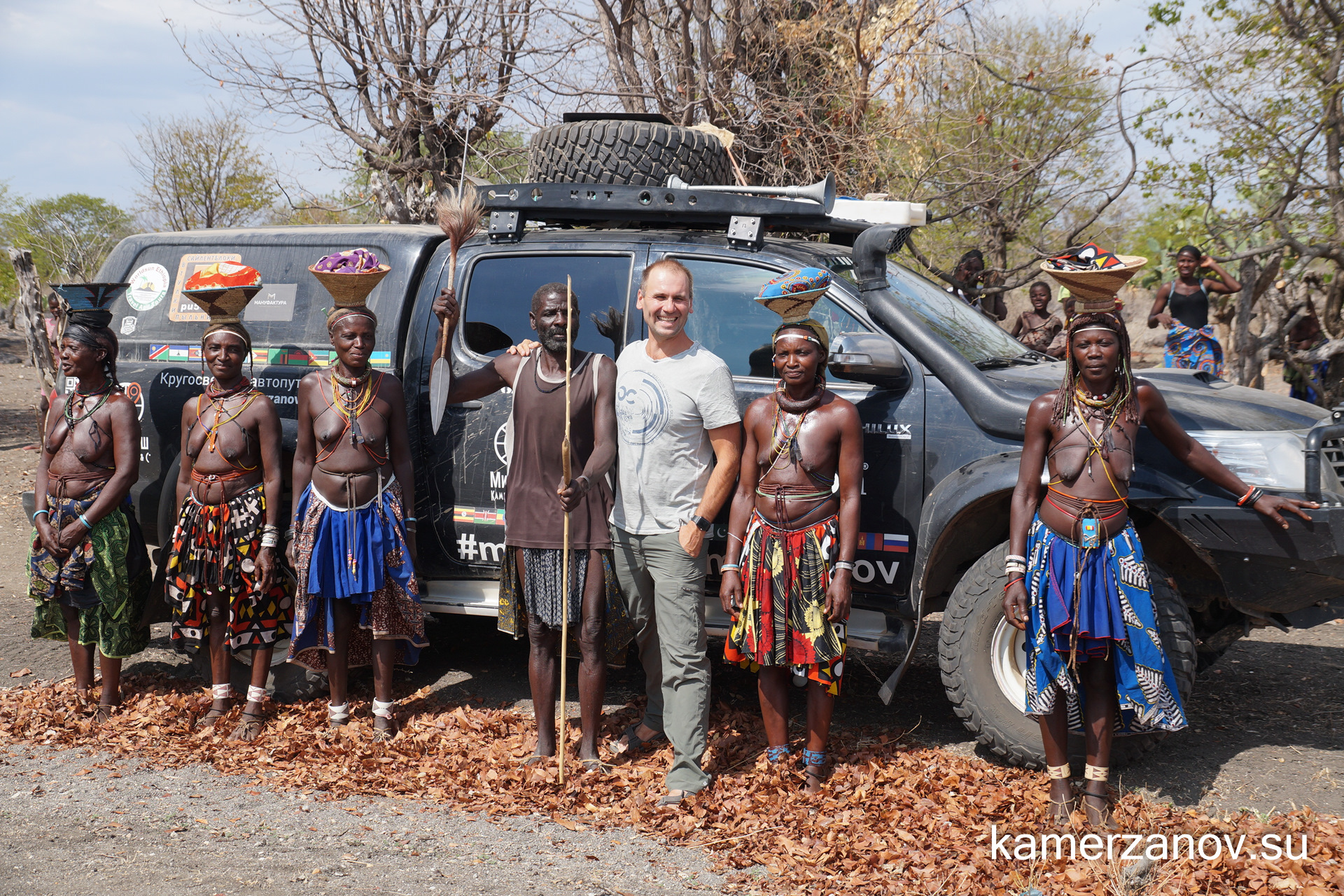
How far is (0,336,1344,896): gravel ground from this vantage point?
3.53 metres

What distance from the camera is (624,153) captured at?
5.49m

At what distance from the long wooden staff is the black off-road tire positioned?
1306 millimetres

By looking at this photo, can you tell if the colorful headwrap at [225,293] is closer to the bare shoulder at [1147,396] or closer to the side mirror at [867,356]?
the side mirror at [867,356]

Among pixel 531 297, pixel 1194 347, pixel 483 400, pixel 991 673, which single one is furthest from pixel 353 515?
pixel 1194 347

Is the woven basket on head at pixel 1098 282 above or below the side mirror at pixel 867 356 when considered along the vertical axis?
above

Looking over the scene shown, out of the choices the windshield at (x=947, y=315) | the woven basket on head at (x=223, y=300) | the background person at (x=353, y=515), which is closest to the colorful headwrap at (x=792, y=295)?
the windshield at (x=947, y=315)

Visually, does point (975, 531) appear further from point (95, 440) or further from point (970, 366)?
point (95, 440)

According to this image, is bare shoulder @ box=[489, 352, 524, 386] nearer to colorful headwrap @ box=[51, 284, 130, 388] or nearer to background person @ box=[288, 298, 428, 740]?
Result: background person @ box=[288, 298, 428, 740]

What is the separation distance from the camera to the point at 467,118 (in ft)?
38.0

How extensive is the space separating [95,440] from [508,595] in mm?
2139

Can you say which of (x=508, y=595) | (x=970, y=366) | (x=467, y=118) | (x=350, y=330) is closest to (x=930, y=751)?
(x=970, y=366)

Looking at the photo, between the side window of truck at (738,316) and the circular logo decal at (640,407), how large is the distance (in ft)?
2.15

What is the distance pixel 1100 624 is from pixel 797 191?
2.32m

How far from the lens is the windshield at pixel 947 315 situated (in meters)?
4.68
